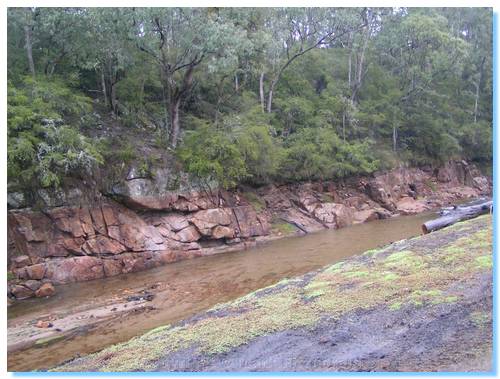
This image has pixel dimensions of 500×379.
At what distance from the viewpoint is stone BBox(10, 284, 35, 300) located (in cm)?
1151

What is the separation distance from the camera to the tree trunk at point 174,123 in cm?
1898

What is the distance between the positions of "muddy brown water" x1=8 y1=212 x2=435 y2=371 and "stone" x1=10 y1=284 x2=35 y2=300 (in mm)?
355

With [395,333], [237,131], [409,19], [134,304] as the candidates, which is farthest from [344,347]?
[409,19]

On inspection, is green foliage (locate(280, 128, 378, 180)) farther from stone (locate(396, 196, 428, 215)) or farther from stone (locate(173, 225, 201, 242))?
stone (locate(173, 225, 201, 242))

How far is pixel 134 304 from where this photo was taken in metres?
10.3

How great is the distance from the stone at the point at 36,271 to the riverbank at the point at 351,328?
7.06 meters

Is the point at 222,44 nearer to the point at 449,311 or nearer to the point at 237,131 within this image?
the point at 237,131

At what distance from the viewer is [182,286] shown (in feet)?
38.3

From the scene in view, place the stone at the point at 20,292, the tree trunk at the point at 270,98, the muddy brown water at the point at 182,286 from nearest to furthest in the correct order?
the muddy brown water at the point at 182,286 < the stone at the point at 20,292 < the tree trunk at the point at 270,98

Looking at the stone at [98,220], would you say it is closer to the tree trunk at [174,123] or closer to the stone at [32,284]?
the stone at [32,284]

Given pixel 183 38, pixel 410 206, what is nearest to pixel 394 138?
pixel 410 206

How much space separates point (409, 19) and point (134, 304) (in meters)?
24.5

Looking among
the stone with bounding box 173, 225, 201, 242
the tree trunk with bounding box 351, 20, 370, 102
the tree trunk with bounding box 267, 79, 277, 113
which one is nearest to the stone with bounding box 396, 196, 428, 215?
the tree trunk with bounding box 351, 20, 370, 102

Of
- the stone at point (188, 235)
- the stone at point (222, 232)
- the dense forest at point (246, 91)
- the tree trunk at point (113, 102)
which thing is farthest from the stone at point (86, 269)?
the tree trunk at point (113, 102)
